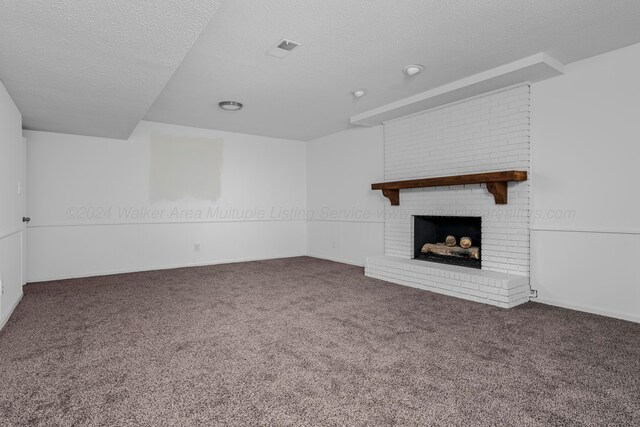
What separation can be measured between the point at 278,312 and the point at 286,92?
2431 millimetres

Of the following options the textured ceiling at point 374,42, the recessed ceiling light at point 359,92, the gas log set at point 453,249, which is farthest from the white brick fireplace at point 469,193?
the recessed ceiling light at point 359,92

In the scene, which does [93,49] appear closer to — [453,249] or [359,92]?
[359,92]

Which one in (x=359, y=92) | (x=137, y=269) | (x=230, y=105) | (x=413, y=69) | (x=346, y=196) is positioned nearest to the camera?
(x=413, y=69)

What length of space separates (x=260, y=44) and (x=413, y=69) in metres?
1.46

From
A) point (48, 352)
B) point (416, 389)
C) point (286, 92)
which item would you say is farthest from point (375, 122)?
point (48, 352)

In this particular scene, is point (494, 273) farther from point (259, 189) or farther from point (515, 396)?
point (259, 189)

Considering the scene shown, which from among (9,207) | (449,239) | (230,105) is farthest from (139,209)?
(449,239)

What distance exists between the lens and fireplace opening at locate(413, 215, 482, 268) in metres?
4.37

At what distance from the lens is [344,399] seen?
180 cm

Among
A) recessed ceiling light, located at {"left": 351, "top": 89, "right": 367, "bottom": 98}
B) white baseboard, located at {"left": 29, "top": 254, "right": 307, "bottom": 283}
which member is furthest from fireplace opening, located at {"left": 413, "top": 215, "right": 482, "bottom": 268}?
white baseboard, located at {"left": 29, "top": 254, "right": 307, "bottom": 283}

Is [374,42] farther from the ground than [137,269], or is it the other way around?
[374,42]

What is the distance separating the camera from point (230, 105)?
14.9 feet

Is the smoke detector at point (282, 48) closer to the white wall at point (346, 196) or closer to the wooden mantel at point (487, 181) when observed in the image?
the wooden mantel at point (487, 181)

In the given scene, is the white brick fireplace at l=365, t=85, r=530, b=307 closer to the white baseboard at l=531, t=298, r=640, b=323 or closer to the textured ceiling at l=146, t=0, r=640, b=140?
the white baseboard at l=531, t=298, r=640, b=323
